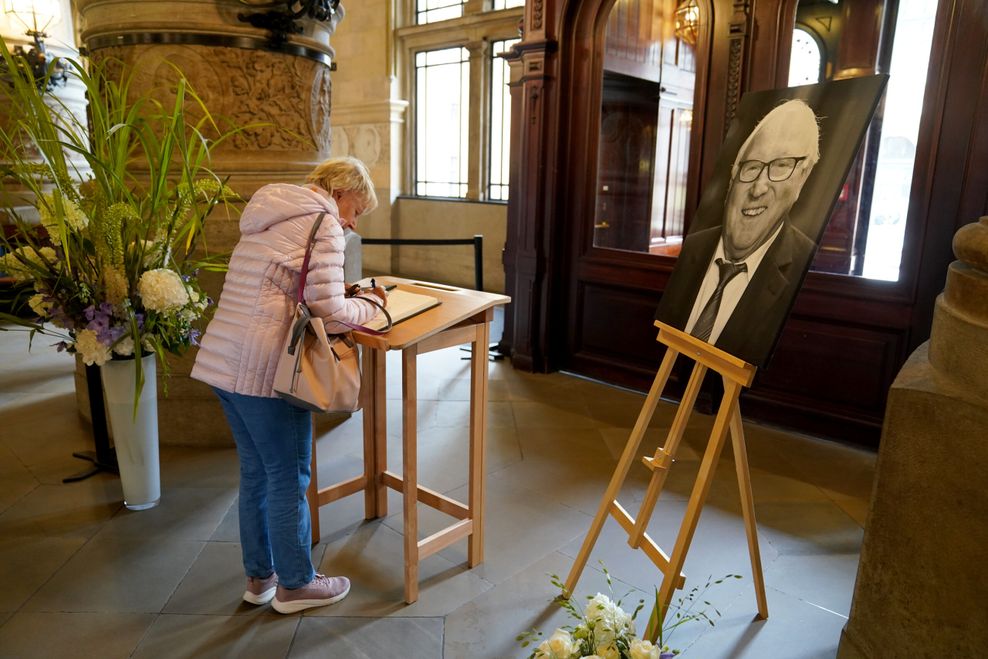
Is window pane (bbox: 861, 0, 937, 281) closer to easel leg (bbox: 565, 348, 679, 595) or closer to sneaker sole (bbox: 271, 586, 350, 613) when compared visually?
easel leg (bbox: 565, 348, 679, 595)

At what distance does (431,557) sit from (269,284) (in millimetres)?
1258

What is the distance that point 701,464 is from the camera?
7.40 feet

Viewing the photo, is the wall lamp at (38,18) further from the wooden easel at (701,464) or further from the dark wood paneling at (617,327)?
the wooden easel at (701,464)

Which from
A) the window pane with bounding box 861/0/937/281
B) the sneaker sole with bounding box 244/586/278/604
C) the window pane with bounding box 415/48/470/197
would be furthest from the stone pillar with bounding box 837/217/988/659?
the window pane with bounding box 415/48/470/197

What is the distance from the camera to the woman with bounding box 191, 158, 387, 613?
1990 mm

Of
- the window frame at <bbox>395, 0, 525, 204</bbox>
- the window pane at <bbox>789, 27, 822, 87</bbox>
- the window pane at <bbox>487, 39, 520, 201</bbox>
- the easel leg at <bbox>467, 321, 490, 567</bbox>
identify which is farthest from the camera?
the window pane at <bbox>487, 39, 520, 201</bbox>

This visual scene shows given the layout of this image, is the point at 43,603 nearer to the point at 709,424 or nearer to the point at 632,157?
the point at 709,424

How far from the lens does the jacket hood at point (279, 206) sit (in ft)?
6.47

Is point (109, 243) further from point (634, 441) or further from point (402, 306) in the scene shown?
point (634, 441)

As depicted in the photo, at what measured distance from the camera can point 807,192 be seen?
2016 millimetres

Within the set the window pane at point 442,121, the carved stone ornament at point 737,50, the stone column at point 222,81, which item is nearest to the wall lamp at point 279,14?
the stone column at point 222,81

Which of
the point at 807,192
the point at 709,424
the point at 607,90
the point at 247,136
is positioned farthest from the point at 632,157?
the point at 807,192

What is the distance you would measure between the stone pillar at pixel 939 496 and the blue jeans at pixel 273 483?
1.64 m

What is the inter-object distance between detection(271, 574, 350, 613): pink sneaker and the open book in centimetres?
91
